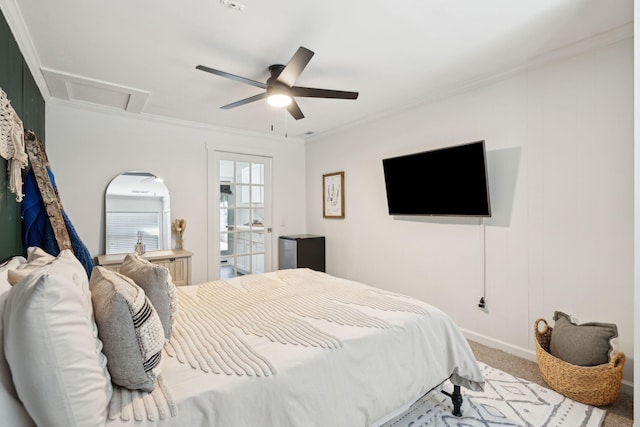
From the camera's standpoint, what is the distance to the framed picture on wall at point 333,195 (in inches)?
173

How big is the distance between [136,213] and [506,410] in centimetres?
395

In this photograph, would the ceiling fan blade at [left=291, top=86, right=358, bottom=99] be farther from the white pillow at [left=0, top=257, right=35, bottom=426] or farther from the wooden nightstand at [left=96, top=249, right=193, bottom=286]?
the wooden nightstand at [left=96, top=249, right=193, bottom=286]

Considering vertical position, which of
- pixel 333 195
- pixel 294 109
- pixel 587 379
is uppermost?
pixel 294 109

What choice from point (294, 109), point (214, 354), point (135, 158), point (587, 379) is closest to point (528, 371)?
point (587, 379)

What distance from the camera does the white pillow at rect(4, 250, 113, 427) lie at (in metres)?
0.81

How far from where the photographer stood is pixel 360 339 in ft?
4.91

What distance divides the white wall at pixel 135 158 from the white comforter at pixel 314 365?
6.79 ft

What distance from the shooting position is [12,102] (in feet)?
6.52

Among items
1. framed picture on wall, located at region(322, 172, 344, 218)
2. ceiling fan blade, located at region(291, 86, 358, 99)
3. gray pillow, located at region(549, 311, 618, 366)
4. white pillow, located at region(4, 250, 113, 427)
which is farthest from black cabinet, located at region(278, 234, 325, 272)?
white pillow, located at region(4, 250, 113, 427)

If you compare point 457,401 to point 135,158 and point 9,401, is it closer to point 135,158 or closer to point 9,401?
point 9,401

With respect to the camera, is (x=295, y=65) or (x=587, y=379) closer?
(x=587, y=379)

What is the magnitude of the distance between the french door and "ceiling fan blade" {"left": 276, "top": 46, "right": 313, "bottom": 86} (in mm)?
2348

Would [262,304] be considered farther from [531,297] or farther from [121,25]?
[531,297]

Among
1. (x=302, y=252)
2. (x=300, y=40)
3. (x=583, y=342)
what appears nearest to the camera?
(x=583, y=342)
